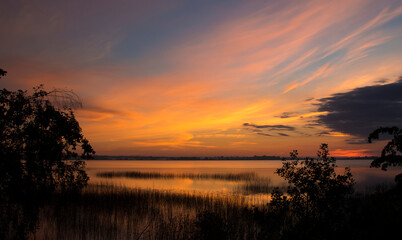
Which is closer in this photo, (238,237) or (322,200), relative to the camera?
(322,200)

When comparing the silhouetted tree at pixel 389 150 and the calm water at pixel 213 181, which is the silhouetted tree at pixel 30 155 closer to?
the silhouetted tree at pixel 389 150

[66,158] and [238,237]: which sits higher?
[66,158]

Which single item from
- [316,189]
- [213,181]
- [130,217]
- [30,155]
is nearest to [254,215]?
[316,189]

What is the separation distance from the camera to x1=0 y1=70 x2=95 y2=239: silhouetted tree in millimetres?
9164

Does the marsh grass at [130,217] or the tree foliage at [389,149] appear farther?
the marsh grass at [130,217]

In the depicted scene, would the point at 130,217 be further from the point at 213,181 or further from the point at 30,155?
the point at 213,181

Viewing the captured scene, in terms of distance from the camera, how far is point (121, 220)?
59.3 ft

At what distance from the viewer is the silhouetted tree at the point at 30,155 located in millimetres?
9164

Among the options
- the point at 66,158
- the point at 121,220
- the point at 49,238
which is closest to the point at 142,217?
the point at 121,220

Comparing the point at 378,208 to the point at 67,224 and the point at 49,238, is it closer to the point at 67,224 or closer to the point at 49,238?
the point at 49,238

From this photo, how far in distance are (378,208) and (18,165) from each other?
9.79m

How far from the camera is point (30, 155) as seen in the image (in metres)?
9.59

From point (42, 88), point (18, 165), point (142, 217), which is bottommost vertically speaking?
point (142, 217)

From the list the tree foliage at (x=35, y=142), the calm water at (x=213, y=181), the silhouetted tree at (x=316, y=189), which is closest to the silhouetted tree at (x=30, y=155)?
the tree foliage at (x=35, y=142)
